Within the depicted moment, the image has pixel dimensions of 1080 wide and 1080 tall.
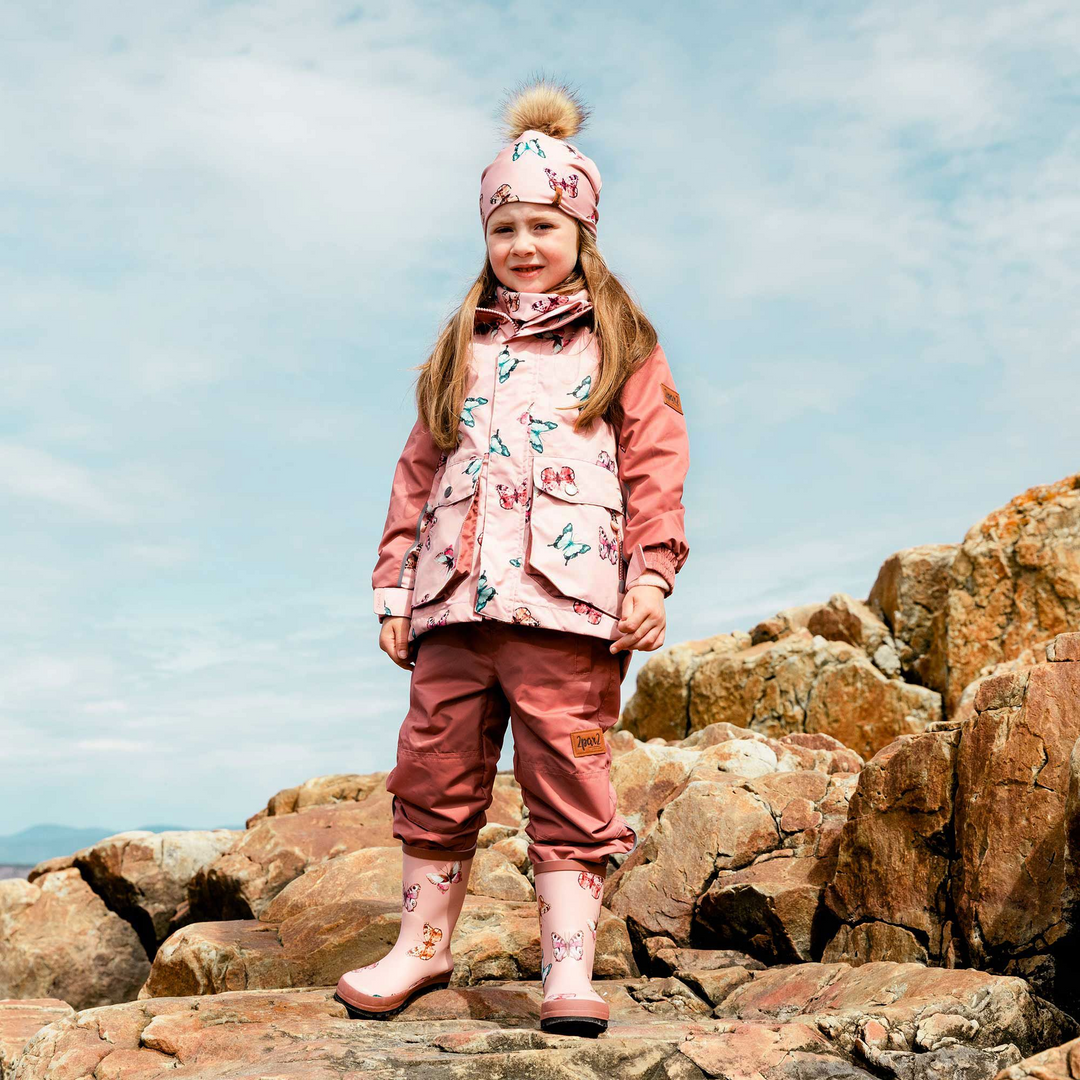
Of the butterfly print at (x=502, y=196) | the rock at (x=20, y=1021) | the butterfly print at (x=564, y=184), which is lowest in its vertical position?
the rock at (x=20, y=1021)

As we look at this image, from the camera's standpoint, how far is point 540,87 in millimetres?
4730

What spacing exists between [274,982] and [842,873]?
2.41m

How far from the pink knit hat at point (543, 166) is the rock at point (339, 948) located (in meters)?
2.82

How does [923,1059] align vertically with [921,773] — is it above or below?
below

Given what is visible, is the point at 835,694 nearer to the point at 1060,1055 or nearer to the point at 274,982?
the point at 274,982

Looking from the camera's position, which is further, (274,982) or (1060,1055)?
(274,982)

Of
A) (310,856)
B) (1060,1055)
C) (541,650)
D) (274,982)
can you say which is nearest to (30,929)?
(310,856)

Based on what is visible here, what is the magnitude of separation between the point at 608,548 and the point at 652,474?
12.1 inches

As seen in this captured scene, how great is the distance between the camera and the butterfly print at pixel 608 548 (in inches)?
156

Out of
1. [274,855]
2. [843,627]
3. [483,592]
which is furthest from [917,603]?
[483,592]

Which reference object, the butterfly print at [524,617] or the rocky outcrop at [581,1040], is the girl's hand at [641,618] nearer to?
the butterfly print at [524,617]

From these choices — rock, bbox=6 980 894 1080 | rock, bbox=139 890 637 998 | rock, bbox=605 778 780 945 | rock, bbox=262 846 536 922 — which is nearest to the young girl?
rock, bbox=6 980 894 1080

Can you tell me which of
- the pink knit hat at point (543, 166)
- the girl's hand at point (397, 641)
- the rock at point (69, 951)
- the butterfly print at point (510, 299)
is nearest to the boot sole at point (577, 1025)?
the girl's hand at point (397, 641)

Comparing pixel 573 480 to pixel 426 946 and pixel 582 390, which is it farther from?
pixel 426 946
